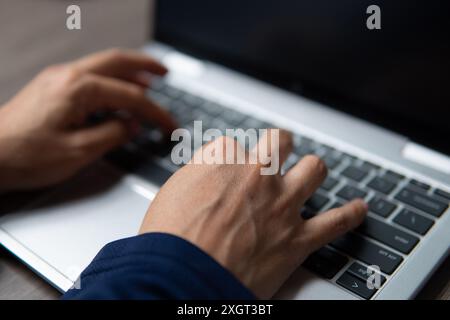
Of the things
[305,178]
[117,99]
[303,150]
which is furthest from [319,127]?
[117,99]

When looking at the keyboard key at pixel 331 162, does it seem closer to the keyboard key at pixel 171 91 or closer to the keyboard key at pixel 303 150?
the keyboard key at pixel 303 150

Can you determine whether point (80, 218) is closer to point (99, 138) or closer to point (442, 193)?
point (99, 138)

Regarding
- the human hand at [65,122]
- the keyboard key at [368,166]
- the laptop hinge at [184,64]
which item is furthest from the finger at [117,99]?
the keyboard key at [368,166]

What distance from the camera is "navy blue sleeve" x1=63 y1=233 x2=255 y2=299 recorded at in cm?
44

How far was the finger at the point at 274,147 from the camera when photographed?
59 cm

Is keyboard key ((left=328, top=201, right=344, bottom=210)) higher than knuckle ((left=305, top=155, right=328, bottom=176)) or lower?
lower

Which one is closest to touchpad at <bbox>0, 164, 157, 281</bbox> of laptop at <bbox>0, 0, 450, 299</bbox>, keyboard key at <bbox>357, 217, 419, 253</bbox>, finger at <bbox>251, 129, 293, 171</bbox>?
laptop at <bbox>0, 0, 450, 299</bbox>

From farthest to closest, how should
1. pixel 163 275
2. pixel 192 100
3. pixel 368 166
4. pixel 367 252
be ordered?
pixel 192 100 < pixel 368 166 < pixel 367 252 < pixel 163 275

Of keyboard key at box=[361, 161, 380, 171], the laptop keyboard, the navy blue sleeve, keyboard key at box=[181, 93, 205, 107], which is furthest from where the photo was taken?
keyboard key at box=[181, 93, 205, 107]

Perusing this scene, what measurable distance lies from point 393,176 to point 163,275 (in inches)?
12.9

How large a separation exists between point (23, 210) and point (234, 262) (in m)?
0.28

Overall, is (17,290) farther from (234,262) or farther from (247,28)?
(247,28)

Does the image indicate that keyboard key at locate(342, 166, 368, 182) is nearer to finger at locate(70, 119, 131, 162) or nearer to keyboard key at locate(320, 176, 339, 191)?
keyboard key at locate(320, 176, 339, 191)

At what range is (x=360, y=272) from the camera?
535 mm
